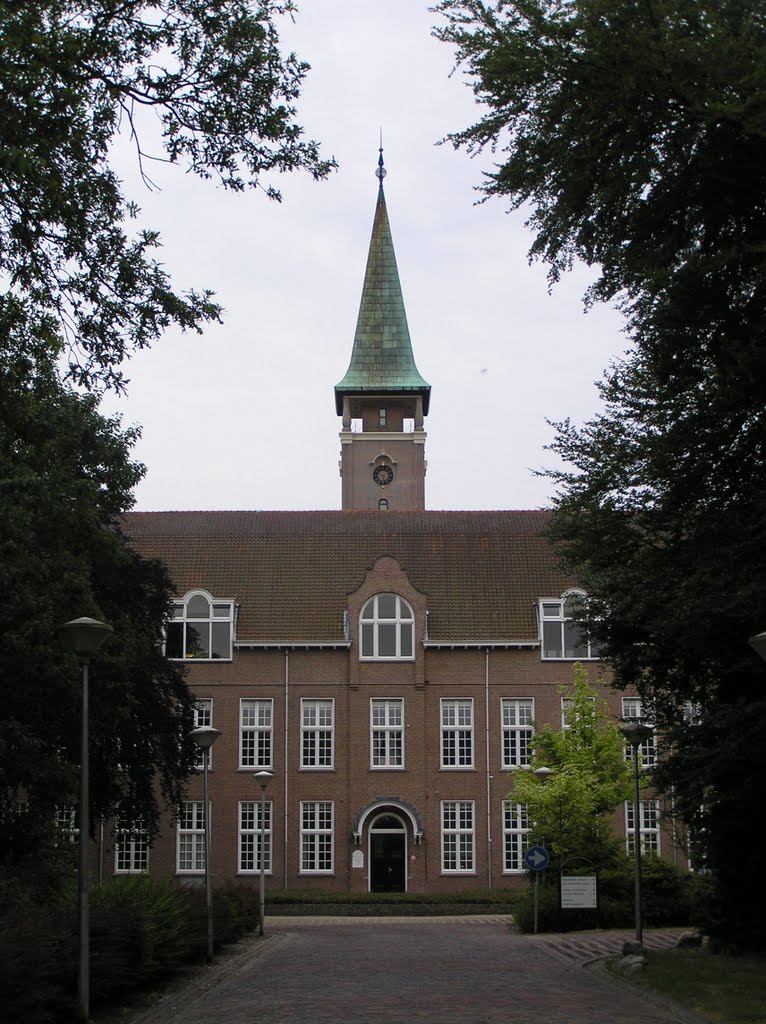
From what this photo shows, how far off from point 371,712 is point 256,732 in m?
4.28

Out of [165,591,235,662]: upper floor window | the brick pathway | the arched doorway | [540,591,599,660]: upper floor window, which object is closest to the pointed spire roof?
[165,591,235,662]: upper floor window

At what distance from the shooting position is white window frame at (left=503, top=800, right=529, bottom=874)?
4875cm

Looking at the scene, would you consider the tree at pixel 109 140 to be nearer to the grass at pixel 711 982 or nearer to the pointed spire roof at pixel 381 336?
the grass at pixel 711 982

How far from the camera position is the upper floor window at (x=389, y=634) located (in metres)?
50.3

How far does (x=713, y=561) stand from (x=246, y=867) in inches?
1325

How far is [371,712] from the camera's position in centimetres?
4994

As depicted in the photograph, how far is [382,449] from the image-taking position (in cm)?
7656

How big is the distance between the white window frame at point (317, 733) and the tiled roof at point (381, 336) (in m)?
30.9

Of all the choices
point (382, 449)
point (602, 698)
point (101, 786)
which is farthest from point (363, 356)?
point (101, 786)

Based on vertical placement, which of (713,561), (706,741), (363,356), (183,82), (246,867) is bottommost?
(246,867)

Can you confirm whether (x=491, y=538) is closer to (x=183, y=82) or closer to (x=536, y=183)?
(x=536, y=183)

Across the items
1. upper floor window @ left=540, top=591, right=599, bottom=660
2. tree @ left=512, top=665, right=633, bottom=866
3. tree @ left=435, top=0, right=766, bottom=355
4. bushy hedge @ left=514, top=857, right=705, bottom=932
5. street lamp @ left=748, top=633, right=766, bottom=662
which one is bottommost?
bushy hedge @ left=514, top=857, right=705, bottom=932

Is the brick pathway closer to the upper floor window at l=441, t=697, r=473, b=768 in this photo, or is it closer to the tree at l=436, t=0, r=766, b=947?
the tree at l=436, t=0, r=766, b=947

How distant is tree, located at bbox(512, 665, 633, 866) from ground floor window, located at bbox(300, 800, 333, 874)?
10106 millimetres
